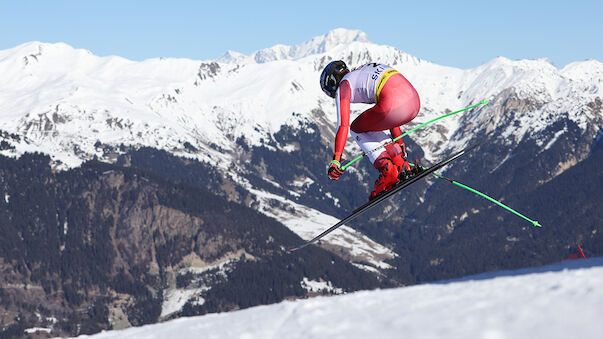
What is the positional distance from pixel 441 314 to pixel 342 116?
882cm

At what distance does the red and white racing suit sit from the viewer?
65.6 ft

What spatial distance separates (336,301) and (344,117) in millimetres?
6473

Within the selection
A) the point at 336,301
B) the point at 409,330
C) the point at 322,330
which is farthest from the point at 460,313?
the point at 336,301

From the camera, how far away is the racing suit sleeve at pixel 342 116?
1981 cm

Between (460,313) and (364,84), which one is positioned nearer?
(460,313)

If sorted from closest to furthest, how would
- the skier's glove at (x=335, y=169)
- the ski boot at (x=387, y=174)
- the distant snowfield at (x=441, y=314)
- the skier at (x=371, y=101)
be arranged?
the distant snowfield at (x=441, y=314) < the skier's glove at (x=335, y=169) < the skier at (x=371, y=101) < the ski boot at (x=387, y=174)

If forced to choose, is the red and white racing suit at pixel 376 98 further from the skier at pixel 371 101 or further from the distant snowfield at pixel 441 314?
the distant snowfield at pixel 441 314

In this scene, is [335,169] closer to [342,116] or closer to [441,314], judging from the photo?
[342,116]

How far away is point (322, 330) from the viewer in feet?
42.2

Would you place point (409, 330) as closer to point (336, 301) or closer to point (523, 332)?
point (523, 332)

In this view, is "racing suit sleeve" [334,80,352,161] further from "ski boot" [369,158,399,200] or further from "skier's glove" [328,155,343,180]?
"ski boot" [369,158,399,200]

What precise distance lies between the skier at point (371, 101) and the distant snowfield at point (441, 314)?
5.73 meters

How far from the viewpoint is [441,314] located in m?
12.1

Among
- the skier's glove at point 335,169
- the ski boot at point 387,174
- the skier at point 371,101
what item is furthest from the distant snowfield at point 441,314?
the ski boot at point 387,174
